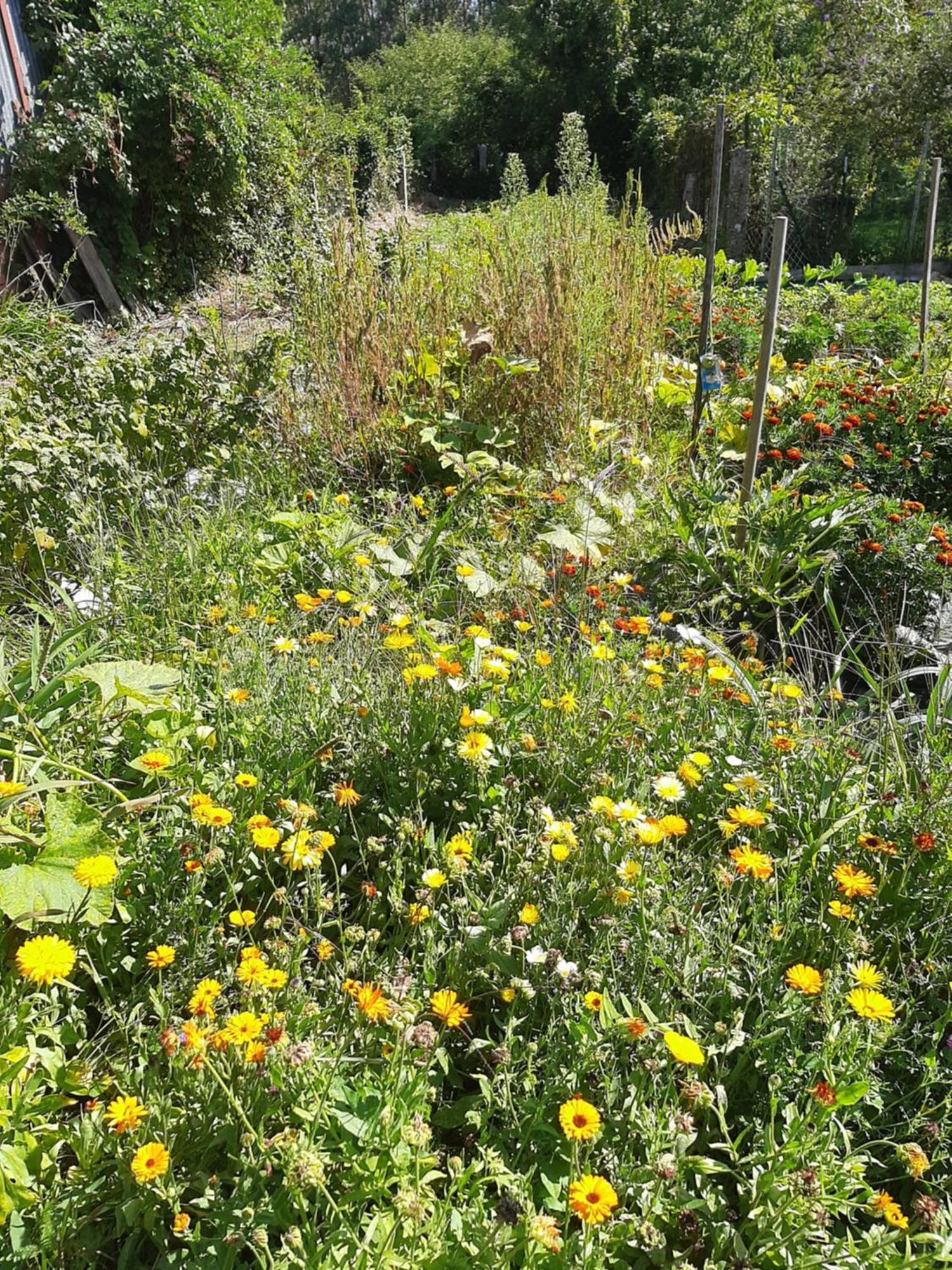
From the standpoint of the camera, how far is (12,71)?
667 cm

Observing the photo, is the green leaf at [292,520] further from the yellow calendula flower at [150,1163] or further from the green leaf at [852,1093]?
the green leaf at [852,1093]

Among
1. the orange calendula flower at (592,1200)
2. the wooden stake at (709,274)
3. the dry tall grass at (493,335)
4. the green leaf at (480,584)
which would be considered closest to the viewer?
the orange calendula flower at (592,1200)

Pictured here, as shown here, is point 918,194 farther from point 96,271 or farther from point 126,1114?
point 126,1114

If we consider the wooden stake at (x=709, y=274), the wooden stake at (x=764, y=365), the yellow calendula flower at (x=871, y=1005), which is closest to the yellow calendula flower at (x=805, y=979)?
the yellow calendula flower at (x=871, y=1005)

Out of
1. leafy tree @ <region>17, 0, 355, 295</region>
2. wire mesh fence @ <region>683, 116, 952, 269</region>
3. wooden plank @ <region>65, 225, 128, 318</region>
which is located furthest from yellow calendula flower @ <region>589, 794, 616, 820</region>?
wire mesh fence @ <region>683, 116, 952, 269</region>

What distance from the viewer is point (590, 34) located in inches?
661

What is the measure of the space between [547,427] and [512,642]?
174 cm

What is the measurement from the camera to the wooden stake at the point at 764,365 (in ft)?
9.26

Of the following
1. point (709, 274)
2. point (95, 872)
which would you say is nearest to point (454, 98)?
point (709, 274)

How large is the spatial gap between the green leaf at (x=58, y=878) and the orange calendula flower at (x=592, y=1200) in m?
0.77

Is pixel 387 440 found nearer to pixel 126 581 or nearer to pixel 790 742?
pixel 126 581

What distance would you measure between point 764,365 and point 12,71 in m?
6.68

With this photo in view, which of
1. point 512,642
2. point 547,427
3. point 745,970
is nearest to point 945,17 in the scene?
point 547,427

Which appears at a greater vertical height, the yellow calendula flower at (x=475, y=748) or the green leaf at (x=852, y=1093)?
the yellow calendula flower at (x=475, y=748)
